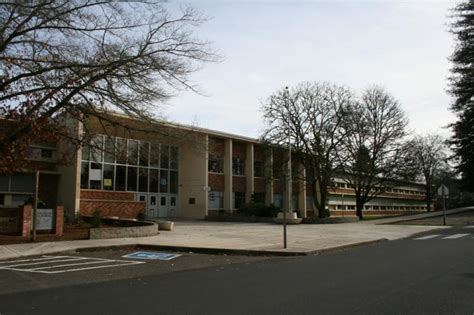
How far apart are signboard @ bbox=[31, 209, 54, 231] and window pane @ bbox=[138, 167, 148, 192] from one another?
21379 mm

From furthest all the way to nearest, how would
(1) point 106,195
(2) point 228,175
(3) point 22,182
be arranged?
1. (2) point 228,175
2. (1) point 106,195
3. (3) point 22,182

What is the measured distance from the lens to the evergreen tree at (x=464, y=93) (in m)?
40.5

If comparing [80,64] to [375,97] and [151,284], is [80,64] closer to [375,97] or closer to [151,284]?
[151,284]

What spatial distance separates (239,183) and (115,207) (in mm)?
14519

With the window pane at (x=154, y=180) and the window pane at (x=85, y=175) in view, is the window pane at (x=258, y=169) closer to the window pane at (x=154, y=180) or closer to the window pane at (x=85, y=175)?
the window pane at (x=154, y=180)

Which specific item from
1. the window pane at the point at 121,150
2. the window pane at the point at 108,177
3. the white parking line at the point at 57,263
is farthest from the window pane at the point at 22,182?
the white parking line at the point at 57,263

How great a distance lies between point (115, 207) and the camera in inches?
1491

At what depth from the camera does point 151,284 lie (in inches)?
384

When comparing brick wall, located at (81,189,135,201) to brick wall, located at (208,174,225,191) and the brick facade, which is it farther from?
brick wall, located at (208,174,225,191)

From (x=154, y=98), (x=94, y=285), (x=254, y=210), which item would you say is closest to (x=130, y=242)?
(x=154, y=98)

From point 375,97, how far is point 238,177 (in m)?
16.2

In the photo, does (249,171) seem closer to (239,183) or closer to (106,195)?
(239,183)

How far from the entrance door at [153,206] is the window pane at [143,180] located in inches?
38.1

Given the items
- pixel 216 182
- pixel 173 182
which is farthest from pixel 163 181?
pixel 216 182
